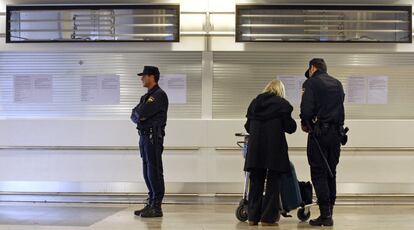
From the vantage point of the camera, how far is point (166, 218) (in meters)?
6.24

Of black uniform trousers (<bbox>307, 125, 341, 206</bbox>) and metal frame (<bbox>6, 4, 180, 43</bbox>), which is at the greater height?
metal frame (<bbox>6, 4, 180, 43</bbox>)

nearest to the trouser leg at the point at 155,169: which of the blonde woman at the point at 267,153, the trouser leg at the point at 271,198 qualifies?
the blonde woman at the point at 267,153

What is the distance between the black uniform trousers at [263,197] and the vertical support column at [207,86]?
1.63 meters

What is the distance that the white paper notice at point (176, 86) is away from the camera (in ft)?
23.9

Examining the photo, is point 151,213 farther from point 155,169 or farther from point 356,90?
point 356,90

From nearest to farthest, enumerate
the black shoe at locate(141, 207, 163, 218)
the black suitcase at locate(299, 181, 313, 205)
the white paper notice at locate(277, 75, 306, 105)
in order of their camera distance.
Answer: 1. the black suitcase at locate(299, 181, 313, 205)
2. the black shoe at locate(141, 207, 163, 218)
3. the white paper notice at locate(277, 75, 306, 105)

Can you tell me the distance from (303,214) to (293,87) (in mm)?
1795

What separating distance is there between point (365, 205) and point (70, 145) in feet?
11.9

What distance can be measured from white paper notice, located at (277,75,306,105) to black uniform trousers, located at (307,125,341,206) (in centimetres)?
147

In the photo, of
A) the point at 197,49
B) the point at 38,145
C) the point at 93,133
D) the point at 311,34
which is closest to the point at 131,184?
the point at 93,133

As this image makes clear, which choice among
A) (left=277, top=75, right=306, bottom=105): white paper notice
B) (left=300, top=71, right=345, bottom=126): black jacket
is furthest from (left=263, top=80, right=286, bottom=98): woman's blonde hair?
(left=277, top=75, right=306, bottom=105): white paper notice

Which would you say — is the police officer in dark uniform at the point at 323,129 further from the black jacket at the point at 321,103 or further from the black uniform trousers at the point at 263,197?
the black uniform trousers at the point at 263,197

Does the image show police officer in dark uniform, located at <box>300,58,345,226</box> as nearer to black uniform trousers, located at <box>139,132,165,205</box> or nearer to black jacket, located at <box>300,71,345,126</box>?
black jacket, located at <box>300,71,345,126</box>

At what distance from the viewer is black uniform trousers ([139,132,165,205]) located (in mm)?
6125
